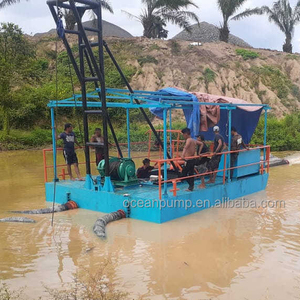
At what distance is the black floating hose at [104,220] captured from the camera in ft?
24.5

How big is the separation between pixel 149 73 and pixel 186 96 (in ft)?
75.6

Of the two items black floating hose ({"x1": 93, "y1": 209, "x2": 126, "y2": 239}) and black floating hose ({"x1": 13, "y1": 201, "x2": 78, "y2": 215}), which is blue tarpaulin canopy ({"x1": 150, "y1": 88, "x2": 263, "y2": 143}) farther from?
black floating hose ({"x1": 13, "y1": 201, "x2": 78, "y2": 215})

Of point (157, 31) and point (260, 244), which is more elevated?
point (157, 31)

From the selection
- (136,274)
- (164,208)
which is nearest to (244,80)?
(164,208)

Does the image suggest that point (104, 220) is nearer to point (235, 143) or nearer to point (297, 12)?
point (235, 143)

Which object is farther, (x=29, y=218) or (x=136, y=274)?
(x=29, y=218)

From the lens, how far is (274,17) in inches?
1379

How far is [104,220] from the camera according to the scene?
26.4 feet

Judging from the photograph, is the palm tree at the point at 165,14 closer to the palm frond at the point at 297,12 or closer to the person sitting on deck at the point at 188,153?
the palm frond at the point at 297,12

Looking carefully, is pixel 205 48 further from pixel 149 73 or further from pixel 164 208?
pixel 164 208

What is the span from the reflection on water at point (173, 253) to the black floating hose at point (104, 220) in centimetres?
13

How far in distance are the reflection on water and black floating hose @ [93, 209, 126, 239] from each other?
13cm

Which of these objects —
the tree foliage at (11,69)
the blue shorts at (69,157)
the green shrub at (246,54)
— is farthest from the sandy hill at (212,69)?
the blue shorts at (69,157)

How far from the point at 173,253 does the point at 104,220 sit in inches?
76.7
